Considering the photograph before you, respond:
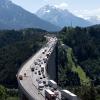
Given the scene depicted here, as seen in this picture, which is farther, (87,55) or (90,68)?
(87,55)

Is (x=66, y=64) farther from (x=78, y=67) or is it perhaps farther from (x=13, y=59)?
(x=13, y=59)

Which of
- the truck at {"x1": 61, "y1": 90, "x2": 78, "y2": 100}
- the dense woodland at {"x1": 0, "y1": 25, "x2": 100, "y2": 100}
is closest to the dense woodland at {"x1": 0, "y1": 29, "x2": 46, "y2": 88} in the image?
the dense woodland at {"x1": 0, "y1": 25, "x2": 100, "y2": 100}

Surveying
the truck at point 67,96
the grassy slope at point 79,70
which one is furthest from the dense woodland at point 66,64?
the truck at point 67,96

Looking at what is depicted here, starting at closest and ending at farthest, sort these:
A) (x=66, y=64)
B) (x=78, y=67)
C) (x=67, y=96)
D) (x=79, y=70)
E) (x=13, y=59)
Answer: (x=67, y=96) → (x=66, y=64) → (x=79, y=70) → (x=13, y=59) → (x=78, y=67)

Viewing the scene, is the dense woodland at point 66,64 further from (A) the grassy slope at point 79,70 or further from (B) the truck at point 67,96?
(B) the truck at point 67,96

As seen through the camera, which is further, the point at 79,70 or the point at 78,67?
the point at 78,67

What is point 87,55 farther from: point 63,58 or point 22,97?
point 22,97

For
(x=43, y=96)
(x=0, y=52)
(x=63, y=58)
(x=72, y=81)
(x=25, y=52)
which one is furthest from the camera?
(x=0, y=52)

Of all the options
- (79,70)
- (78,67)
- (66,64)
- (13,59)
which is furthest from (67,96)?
(13,59)

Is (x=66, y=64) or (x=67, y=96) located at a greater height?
(x=67, y=96)

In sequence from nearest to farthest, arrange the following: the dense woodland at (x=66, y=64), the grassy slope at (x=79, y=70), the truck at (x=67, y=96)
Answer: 1. the truck at (x=67, y=96)
2. the dense woodland at (x=66, y=64)
3. the grassy slope at (x=79, y=70)

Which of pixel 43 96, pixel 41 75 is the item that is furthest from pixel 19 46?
pixel 43 96
